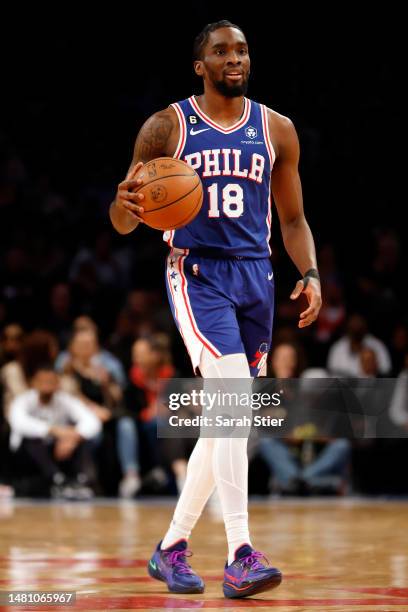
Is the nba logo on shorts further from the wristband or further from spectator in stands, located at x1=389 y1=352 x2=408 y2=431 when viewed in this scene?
spectator in stands, located at x1=389 y1=352 x2=408 y2=431

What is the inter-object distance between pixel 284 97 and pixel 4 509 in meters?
6.54

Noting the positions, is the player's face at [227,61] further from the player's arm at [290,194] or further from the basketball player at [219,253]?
the player's arm at [290,194]

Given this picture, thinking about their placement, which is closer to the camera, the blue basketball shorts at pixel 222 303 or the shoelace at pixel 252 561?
the shoelace at pixel 252 561

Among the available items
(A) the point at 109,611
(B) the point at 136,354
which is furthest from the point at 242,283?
(B) the point at 136,354

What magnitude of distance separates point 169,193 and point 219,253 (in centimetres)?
39

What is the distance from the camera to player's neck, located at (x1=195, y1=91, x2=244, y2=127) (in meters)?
4.93

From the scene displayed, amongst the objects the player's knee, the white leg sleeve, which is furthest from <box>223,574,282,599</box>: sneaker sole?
the player's knee

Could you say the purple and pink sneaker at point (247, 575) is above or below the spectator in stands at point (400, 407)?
below

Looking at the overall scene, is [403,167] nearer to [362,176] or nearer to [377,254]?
[362,176]

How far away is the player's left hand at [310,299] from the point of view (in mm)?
4742

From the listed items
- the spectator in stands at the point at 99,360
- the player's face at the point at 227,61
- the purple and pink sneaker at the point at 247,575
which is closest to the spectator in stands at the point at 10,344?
the spectator in stands at the point at 99,360

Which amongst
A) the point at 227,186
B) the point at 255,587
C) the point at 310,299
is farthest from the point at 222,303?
the point at 255,587

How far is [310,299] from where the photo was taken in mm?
4797

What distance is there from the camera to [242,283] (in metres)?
4.82
